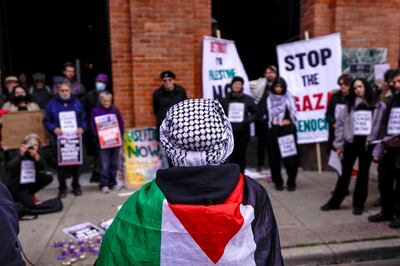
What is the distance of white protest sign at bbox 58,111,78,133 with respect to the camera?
6.31 meters

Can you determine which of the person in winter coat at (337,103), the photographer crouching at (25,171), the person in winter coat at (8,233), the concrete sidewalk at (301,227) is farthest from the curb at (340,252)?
the photographer crouching at (25,171)

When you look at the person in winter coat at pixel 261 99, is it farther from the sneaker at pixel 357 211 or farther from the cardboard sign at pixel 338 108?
the sneaker at pixel 357 211

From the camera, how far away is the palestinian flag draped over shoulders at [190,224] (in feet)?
5.41

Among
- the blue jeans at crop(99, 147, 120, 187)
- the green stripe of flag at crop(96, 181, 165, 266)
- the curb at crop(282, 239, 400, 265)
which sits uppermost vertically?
the green stripe of flag at crop(96, 181, 165, 266)

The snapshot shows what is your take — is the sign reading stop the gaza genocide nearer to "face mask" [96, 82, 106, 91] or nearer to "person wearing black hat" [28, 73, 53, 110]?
"face mask" [96, 82, 106, 91]

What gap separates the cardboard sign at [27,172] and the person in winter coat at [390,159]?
4609mm

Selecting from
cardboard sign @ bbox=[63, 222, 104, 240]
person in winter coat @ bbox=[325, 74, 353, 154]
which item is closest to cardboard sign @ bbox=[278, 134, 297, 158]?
person in winter coat @ bbox=[325, 74, 353, 154]

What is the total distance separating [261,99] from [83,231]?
3990 millimetres

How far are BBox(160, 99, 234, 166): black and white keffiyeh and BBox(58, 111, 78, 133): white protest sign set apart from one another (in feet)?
16.3

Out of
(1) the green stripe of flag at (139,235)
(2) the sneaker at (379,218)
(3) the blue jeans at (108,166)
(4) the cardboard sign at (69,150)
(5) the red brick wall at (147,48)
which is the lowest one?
(2) the sneaker at (379,218)

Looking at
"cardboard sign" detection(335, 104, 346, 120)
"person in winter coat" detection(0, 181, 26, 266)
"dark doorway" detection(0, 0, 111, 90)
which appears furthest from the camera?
"dark doorway" detection(0, 0, 111, 90)

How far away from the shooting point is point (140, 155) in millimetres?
7074

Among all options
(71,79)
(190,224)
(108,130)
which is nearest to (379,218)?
(108,130)

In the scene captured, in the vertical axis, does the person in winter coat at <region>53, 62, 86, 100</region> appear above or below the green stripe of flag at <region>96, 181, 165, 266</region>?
above
